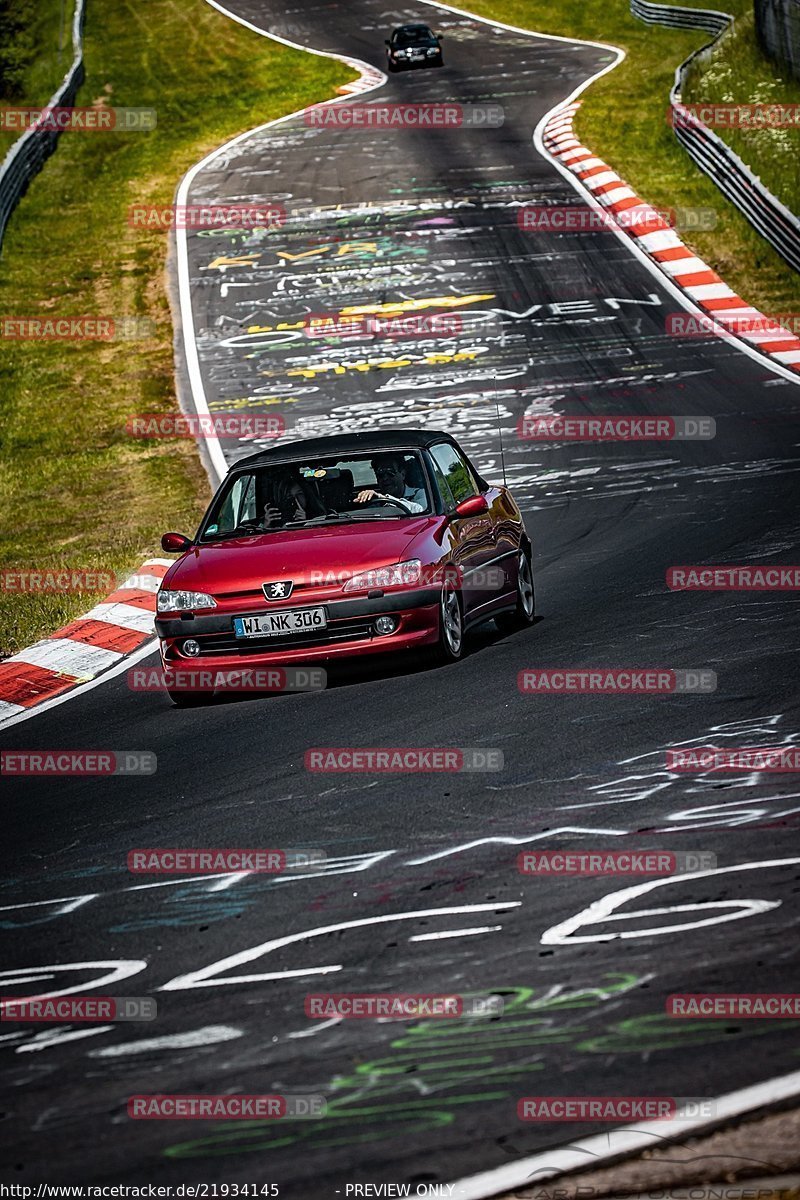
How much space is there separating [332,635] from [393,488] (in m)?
1.51

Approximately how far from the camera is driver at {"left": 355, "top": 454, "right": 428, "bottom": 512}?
10.5m

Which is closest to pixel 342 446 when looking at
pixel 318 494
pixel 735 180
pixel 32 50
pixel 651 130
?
pixel 318 494

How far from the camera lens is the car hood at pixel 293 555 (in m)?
9.59

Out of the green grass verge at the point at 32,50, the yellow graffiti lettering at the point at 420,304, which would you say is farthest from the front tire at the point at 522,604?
the green grass verge at the point at 32,50

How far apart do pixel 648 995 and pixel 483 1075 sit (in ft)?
1.96

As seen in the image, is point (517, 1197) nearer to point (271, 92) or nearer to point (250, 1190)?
point (250, 1190)

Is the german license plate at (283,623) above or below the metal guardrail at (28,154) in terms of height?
below

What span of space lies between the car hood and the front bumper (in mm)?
203

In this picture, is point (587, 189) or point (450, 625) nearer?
point (450, 625)

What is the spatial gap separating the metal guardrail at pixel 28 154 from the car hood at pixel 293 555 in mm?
20708

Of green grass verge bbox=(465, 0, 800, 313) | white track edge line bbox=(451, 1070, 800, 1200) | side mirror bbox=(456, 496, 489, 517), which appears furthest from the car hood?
green grass verge bbox=(465, 0, 800, 313)

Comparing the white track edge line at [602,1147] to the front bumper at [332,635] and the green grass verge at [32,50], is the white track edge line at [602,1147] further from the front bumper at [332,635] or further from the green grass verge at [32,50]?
the green grass verge at [32,50]

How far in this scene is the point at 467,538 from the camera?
10.4 metres

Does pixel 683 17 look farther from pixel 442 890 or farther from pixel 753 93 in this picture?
pixel 442 890
